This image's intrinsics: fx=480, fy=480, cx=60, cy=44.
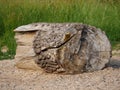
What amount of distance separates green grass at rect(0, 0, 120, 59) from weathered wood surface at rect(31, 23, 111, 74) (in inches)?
148

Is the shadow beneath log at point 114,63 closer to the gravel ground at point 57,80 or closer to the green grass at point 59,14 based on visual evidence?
the gravel ground at point 57,80

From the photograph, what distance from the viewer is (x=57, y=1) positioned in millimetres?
12867

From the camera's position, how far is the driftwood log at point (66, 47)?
7.00 meters

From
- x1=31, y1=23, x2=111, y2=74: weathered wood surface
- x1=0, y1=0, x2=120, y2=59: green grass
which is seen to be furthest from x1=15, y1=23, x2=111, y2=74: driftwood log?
x1=0, y1=0, x2=120, y2=59: green grass

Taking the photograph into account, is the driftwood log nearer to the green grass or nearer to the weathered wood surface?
the weathered wood surface

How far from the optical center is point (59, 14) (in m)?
12.0

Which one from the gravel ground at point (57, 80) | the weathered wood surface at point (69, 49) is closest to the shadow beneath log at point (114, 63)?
the gravel ground at point (57, 80)

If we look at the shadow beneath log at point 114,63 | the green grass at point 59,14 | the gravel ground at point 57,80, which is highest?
the green grass at point 59,14

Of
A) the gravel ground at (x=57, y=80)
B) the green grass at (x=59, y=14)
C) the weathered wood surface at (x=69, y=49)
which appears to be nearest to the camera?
the gravel ground at (x=57, y=80)

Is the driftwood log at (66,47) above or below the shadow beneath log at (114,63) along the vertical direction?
above

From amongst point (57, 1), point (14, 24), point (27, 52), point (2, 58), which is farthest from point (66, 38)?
point (57, 1)

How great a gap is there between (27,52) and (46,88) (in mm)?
1023

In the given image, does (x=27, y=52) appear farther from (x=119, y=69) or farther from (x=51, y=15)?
(x=51, y=15)

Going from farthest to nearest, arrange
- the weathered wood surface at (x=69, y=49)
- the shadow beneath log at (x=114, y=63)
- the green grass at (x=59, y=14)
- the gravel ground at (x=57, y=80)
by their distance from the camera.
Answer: the green grass at (x=59, y=14)
the shadow beneath log at (x=114, y=63)
the weathered wood surface at (x=69, y=49)
the gravel ground at (x=57, y=80)
